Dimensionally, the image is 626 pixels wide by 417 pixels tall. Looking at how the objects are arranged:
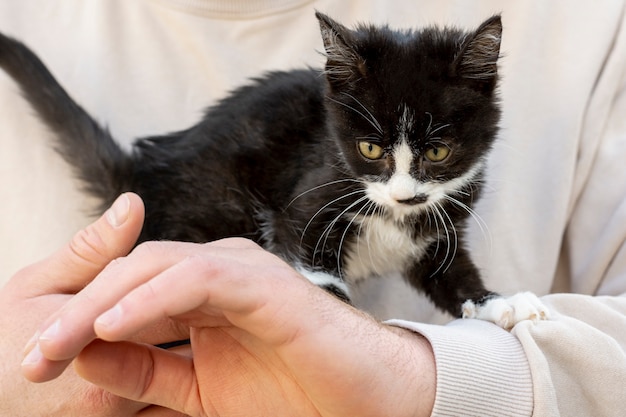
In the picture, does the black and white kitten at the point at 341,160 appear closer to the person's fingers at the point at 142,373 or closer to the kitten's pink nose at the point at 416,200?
the kitten's pink nose at the point at 416,200

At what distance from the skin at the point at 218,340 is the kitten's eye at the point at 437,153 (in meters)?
0.40

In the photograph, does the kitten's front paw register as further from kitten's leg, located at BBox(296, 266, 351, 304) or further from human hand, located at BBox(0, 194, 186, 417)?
human hand, located at BBox(0, 194, 186, 417)

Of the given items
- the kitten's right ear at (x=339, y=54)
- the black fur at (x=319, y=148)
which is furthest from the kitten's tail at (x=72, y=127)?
the kitten's right ear at (x=339, y=54)

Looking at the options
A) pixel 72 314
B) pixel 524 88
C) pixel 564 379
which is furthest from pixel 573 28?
pixel 72 314

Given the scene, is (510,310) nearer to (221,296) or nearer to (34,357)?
(221,296)

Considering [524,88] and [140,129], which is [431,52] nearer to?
[524,88]

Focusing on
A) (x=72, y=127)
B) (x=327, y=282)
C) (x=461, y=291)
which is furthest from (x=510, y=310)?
(x=72, y=127)

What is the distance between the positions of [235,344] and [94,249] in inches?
13.9

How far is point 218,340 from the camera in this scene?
3.51 feet

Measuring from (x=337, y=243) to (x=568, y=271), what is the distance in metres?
0.75

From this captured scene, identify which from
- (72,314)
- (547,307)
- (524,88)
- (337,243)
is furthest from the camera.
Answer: (524,88)

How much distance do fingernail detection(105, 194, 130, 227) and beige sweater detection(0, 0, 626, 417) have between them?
609 millimetres

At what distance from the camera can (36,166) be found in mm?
1703

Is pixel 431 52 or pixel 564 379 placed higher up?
pixel 431 52
